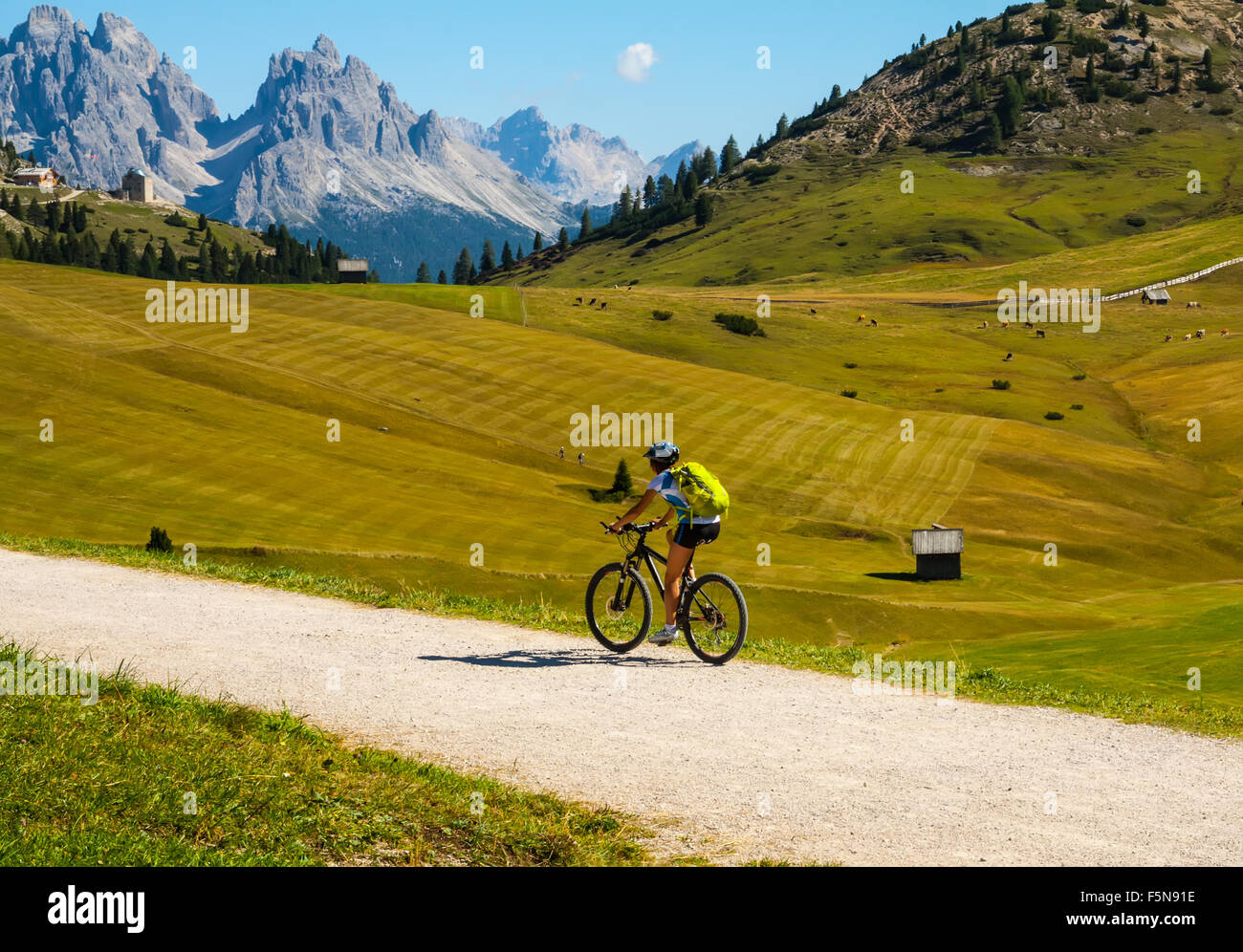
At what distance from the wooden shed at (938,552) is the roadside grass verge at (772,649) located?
149ft

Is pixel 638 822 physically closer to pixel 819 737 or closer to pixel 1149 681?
pixel 819 737

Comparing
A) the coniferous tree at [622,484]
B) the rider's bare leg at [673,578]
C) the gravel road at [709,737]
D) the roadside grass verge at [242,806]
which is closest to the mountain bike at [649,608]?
the rider's bare leg at [673,578]

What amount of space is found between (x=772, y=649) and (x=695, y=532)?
13.1 feet

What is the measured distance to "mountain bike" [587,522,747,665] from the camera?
63.4 ft

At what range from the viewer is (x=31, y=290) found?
134m

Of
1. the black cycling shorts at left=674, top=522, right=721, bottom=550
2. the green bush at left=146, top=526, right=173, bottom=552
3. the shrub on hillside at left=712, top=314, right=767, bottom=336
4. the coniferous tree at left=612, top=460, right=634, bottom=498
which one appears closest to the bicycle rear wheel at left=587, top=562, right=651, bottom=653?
the black cycling shorts at left=674, top=522, right=721, bottom=550

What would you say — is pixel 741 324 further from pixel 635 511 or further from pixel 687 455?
pixel 635 511

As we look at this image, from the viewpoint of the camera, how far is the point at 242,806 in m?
10.7

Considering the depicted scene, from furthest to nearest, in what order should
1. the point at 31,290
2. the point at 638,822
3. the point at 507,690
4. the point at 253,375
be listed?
the point at 31,290
the point at 253,375
the point at 507,690
the point at 638,822

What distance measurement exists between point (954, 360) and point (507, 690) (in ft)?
487

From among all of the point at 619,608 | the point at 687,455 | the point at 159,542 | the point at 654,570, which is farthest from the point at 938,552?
the point at 654,570

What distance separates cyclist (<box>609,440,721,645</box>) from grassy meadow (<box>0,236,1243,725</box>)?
8.50 metres
